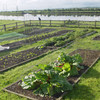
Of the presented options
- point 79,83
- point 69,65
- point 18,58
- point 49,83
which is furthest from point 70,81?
point 18,58

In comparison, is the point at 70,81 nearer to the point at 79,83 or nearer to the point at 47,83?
the point at 79,83

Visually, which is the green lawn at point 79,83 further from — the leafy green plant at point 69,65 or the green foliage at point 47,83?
the leafy green plant at point 69,65

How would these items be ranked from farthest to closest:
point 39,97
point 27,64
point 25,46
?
point 25,46, point 27,64, point 39,97

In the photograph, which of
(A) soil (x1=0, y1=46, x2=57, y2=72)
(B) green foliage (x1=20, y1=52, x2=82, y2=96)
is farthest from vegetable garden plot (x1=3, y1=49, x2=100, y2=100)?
(A) soil (x1=0, y1=46, x2=57, y2=72)

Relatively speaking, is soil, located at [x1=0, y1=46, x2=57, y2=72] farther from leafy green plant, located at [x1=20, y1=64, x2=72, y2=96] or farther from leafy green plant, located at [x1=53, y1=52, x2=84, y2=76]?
leafy green plant, located at [x1=20, y1=64, x2=72, y2=96]

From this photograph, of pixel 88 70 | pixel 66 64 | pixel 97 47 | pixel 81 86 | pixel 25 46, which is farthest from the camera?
pixel 25 46

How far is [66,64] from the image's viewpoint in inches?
211

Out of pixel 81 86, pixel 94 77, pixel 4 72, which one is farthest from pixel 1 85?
pixel 94 77

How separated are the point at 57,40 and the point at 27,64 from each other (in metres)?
4.17

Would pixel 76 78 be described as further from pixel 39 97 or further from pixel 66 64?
pixel 39 97

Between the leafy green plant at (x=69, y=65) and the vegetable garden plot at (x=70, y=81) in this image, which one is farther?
the leafy green plant at (x=69, y=65)

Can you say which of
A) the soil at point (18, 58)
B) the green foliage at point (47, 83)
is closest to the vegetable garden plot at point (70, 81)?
the green foliage at point (47, 83)

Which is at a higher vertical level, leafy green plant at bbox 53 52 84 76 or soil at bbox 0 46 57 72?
leafy green plant at bbox 53 52 84 76

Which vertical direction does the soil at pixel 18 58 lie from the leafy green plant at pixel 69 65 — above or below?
below
